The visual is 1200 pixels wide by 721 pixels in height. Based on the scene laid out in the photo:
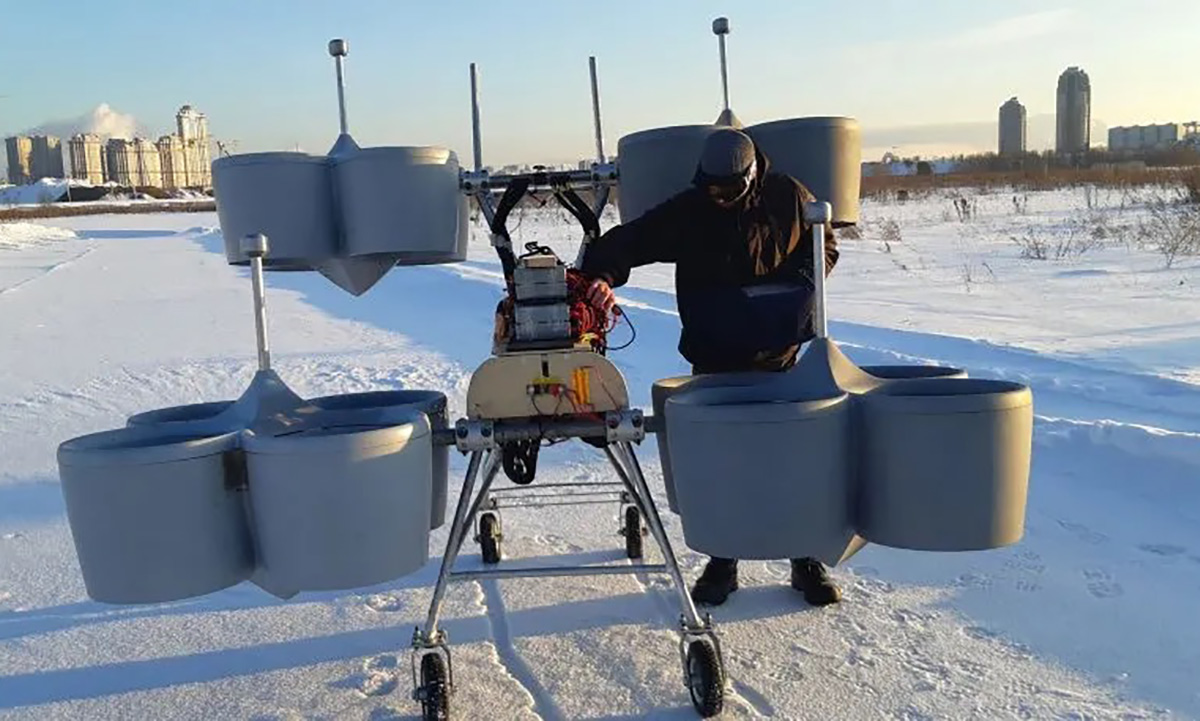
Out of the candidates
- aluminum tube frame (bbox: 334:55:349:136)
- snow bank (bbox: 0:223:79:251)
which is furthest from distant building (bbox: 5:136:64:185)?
aluminum tube frame (bbox: 334:55:349:136)

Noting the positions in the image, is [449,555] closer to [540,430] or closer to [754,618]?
[540,430]

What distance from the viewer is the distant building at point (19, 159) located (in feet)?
446

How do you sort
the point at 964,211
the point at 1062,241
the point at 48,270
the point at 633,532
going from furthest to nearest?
the point at 964,211, the point at 48,270, the point at 1062,241, the point at 633,532

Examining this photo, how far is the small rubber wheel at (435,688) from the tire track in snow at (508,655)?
0.27 meters

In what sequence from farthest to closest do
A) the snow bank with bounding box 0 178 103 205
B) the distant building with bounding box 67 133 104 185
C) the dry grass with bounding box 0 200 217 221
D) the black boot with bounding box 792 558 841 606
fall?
the distant building with bounding box 67 133 104 185, the snow bank with bounding box 0 178 103 205, the dry grass with bounding box 0 200 217 221, the black boot with bounding box 792 558 841 606

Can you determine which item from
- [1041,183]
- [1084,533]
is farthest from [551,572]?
[1041,183]

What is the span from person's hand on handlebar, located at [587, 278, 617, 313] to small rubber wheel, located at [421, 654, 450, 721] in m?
1.11

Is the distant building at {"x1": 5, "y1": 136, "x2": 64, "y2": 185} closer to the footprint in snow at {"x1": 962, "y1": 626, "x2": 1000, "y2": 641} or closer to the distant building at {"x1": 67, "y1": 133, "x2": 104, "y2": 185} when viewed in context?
the distant building at {"x1": 67, "y1": 133, "x2": 104, "y2": 185}

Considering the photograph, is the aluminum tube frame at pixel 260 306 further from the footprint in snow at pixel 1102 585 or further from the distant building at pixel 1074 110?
the distant building at pixel 1074 110

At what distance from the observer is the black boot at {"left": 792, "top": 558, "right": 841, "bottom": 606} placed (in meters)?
3.65

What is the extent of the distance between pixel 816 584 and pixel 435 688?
144 cm

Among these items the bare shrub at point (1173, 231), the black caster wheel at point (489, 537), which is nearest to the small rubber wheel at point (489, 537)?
the black caster wheel at point (489, 537)

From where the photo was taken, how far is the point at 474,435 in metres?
2.89

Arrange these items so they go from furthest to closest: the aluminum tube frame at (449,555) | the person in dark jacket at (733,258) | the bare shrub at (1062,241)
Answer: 1. the bare shrub at (1062,241)
2. the person in dark jacket at (733,258)
3. the aluminum tube frame at (449,555)
